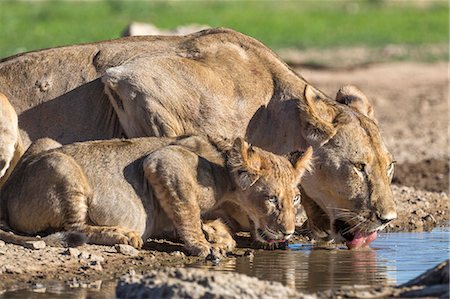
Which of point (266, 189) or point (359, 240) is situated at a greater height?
point (266, 189)

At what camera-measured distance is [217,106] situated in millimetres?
11250

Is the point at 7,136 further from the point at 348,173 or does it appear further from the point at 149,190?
the point at 348,173

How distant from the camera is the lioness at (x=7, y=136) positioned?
10.9 meters

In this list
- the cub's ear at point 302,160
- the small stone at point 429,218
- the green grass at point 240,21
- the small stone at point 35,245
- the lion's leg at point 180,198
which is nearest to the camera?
the small stone at point 35,245

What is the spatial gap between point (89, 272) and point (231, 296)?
1.79 m

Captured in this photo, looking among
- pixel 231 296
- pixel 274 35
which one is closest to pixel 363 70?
pixel 274 35

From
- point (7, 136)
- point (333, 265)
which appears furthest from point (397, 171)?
point (7, 136)

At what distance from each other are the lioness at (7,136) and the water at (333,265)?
1.96 metres

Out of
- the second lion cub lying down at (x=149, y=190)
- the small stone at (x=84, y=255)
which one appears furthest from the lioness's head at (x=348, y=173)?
the small stone at (x=84, y=255)

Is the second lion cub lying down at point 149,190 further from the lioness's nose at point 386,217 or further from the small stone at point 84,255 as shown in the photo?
the lioness's nose at point 386,217

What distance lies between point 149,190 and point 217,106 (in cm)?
116

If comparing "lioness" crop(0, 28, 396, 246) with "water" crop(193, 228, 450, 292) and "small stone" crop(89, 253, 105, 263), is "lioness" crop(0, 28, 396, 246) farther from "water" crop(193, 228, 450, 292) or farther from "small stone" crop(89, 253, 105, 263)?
"small stone" crop(89, 253, 105, 263)

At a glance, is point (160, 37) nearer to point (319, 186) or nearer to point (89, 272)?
point (319, 186)

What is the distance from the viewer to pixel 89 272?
9539 mm
